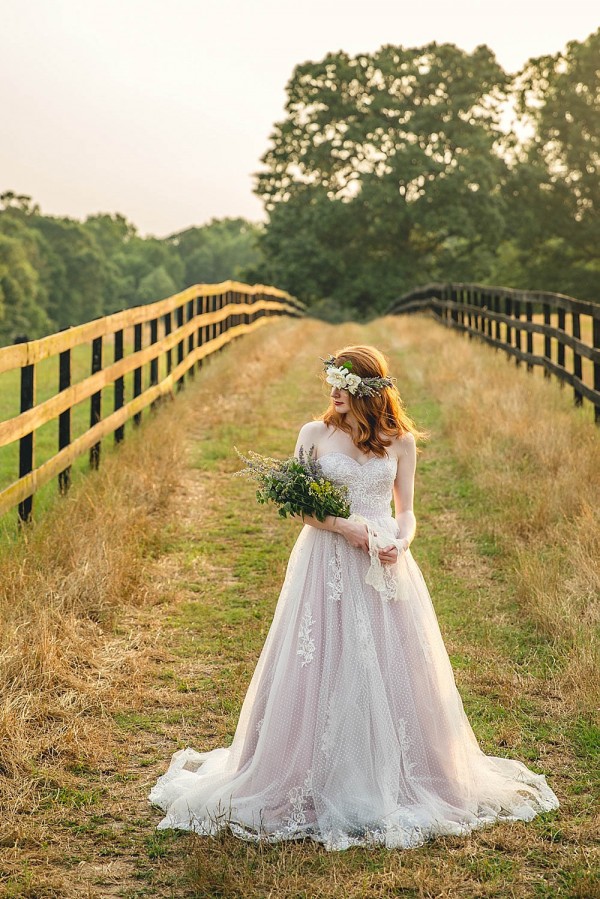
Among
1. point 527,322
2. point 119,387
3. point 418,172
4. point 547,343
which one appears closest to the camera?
point 119,387

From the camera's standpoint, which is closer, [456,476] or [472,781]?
[472,781]

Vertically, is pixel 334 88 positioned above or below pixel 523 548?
above

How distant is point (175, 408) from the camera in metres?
11.2

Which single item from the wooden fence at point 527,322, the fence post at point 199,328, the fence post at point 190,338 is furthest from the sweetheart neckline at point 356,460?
the fence post at point 199,328

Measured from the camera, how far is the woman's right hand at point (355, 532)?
13.0ft

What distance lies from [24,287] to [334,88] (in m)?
40.6

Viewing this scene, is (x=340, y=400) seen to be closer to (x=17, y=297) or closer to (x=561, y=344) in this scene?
(x=561, y=344)

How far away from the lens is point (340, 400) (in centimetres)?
407

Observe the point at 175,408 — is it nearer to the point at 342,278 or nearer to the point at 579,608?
the point at 579,608

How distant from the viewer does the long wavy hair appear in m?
4.06

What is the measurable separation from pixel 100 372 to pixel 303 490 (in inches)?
189

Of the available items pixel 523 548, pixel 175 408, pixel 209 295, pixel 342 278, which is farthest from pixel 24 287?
pixel 523 548

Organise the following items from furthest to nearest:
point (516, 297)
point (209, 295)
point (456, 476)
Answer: point (209, 295)
point (516, 297)
point (456, 476)

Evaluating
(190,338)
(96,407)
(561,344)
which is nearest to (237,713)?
(96,407)
